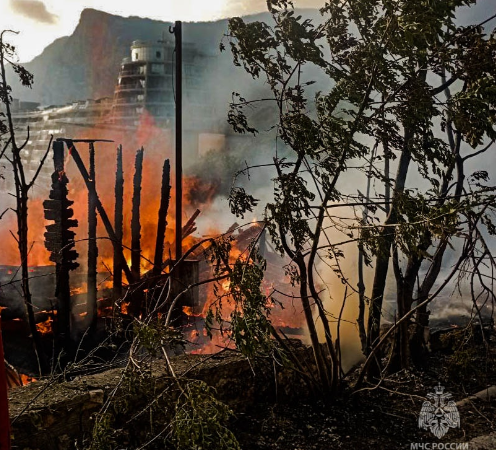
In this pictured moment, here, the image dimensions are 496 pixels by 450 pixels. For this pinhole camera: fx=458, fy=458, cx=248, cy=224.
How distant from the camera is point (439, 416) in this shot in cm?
498

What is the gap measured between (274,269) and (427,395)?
11380mm

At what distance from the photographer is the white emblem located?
4.80 metres

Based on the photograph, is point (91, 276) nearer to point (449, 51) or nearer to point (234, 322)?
point (234, 322)

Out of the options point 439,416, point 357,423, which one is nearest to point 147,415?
point 357,423

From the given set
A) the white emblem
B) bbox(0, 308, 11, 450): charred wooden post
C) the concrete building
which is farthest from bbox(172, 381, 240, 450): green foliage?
the concrete building

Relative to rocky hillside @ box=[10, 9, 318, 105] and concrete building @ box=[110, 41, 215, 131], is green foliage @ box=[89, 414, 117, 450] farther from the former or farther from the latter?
rocky hillside @ box=[10, 9, 318, 105]

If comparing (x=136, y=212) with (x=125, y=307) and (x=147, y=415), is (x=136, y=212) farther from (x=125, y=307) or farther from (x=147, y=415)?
(x=147, y=415)

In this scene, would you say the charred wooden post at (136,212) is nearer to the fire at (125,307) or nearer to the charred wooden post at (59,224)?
the fire at (125,307)

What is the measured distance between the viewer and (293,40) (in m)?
4.31

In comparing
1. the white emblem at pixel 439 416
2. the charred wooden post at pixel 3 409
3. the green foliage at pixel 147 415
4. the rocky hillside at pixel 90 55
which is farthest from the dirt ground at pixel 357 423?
the rocky hillside at pixel 90 55

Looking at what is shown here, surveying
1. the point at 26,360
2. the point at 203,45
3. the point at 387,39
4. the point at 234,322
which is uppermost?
the point at 203,45

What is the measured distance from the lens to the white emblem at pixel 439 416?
4.80 m

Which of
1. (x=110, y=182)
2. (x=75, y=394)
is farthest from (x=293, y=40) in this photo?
(x=110, y=182)

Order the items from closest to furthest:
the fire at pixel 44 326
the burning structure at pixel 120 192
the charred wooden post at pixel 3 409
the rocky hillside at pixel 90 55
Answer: the charred wooden post at pixel 3 409
the burning structure at pixel 120 192
the fire at pixel 44 326
the rocky hillside at pixel 90 55
